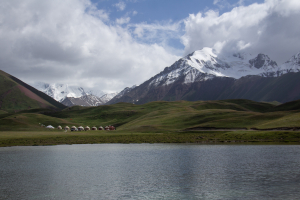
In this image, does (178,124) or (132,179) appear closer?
(132,179)

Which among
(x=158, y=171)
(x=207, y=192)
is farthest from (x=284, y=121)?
(x=207, y=192)

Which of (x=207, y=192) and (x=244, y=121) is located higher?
(x=244, y=121)

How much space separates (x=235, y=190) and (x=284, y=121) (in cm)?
10112

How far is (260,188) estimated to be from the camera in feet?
114

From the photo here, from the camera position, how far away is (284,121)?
123625 mm

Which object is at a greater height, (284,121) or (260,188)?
(284,121)

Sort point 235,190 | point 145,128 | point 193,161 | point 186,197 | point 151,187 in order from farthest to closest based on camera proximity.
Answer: point 145,128, point 193,161, point 151,187, point 235,190, point 186,197

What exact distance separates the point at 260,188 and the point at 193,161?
2376 centimetres

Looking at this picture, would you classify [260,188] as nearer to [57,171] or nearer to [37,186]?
[37,186]

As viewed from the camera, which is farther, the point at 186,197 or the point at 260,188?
the point at 260,188

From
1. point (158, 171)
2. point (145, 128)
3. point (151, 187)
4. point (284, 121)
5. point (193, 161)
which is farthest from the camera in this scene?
point (145, 128)

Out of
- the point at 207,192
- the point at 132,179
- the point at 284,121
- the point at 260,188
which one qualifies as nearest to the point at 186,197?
the point at 207,192

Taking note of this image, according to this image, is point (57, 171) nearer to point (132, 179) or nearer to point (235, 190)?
point (132, 179)

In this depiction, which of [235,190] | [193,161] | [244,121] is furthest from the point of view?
[244,121]
